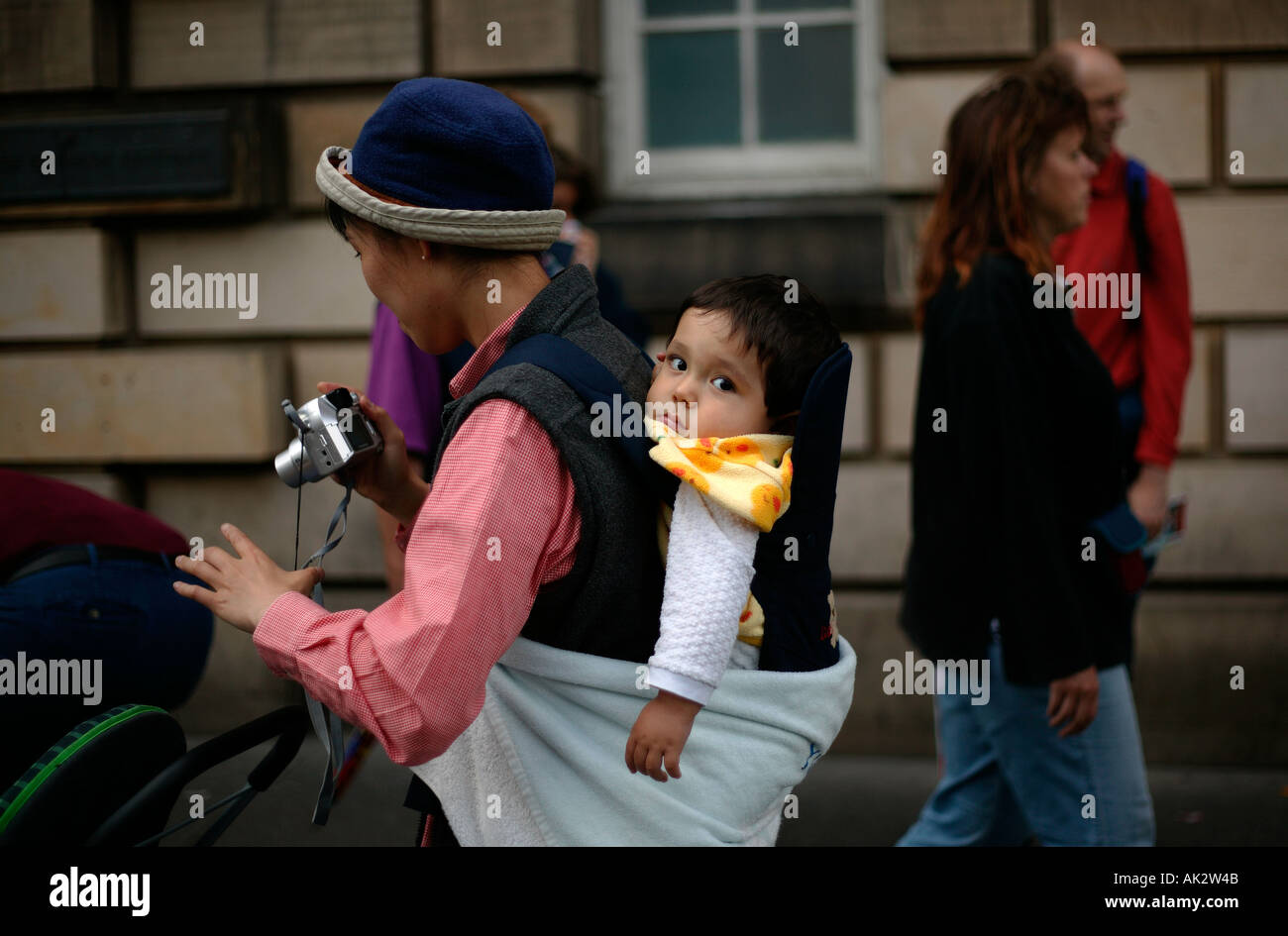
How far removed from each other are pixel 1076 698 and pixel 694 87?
371cm

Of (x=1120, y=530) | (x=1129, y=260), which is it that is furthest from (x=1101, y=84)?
(x=1120, y=530)

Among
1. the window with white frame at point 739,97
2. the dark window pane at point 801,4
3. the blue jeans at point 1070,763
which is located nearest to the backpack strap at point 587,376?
→ the blue jeans at point 1070,763

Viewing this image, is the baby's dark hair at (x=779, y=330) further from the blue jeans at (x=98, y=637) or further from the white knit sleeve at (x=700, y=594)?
the blue jeans at (x=98, y=637)

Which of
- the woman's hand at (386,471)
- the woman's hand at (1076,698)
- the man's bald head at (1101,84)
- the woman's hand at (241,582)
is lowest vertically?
the woman's hand at (1076,698)

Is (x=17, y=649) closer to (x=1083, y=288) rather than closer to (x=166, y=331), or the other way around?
(x=1083, y=288)

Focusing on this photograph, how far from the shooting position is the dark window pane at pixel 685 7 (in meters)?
5.53

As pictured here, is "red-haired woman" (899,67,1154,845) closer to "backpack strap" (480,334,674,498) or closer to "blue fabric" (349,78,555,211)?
"backpack strap" (480,334,674,498)

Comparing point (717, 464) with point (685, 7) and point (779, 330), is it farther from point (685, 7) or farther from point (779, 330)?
point (685, 7)

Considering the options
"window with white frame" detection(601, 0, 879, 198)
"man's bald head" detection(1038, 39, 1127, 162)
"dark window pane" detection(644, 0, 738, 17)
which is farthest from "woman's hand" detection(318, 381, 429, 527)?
"dark window pane" detection(644, 0, 738, 17)

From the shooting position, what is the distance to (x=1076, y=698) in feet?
8.88

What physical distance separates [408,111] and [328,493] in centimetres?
391

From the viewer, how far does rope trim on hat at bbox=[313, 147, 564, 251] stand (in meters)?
1.72

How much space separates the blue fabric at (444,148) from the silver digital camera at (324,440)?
1.26ft

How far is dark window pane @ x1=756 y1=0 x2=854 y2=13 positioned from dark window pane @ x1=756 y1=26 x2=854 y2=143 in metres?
0.09
